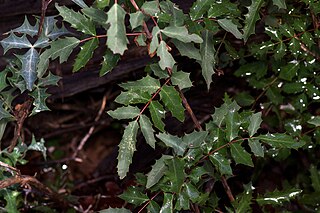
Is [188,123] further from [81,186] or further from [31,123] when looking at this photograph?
[31,123]

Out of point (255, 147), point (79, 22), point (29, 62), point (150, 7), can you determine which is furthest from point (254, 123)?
point (29, 62)

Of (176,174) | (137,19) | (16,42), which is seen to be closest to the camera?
(137,19)

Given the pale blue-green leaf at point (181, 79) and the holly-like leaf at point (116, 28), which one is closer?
the holly-like leaf at point (116, 28)

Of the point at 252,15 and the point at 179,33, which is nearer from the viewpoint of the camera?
the point at 179,33

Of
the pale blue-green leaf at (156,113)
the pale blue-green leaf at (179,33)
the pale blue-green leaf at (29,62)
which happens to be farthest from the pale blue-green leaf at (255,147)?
the pale blue-green leaf at (29,62)

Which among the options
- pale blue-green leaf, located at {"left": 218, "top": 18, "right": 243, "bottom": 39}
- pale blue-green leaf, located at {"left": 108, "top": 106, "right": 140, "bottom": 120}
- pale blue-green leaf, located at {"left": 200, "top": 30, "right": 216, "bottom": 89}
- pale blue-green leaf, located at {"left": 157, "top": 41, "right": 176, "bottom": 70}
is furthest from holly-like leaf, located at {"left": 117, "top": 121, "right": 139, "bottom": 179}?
pale blue-green leaf, located at {"left": 218, "top": 18, "right": 243, "bottom": 39}

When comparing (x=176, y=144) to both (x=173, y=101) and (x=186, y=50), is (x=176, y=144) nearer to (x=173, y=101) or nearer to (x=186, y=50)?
(x=173, y=101)

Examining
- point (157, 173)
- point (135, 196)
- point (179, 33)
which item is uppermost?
point (179, 33)

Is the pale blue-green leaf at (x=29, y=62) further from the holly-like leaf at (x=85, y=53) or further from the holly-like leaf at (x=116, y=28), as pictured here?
the holly-like leaf at (x=116, y=28)

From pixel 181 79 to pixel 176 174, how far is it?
12.7 inches

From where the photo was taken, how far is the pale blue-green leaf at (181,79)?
1.78 metres

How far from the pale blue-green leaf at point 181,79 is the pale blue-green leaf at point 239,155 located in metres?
0.28

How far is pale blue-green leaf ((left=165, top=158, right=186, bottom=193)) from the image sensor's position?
5.65 ft

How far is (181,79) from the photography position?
1.79m
